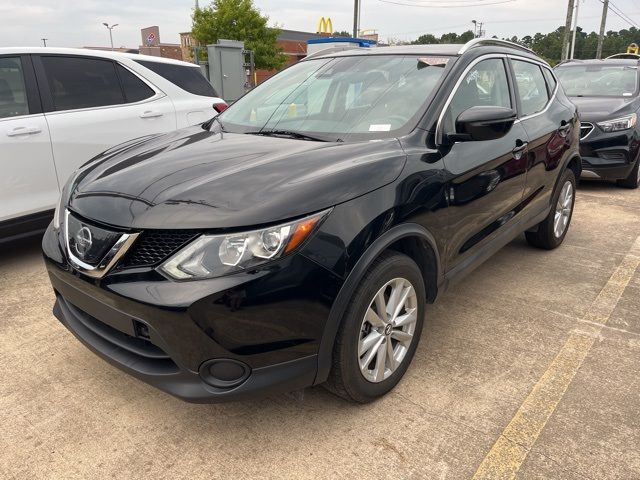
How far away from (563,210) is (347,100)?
8.74 ft

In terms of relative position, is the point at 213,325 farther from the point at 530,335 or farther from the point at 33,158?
the point at 33,158

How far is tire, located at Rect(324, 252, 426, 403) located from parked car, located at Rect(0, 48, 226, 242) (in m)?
2.96

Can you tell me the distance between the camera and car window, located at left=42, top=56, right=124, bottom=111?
4309 millimetres

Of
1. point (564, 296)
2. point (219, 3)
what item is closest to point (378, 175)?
point (564, 296)

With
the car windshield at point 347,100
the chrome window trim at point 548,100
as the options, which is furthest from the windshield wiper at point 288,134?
the chrome window trim at point 548,100

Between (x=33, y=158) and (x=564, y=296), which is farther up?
(x=33, y=158)

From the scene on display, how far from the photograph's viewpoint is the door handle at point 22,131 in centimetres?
396

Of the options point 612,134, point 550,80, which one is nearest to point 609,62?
point 612,134

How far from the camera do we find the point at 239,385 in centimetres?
200

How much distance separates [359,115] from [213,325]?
1522 mm

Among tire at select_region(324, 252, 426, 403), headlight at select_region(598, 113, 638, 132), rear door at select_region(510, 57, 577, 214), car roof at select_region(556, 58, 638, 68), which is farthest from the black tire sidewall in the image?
car roof at select_region(556, 58, 638, 68)

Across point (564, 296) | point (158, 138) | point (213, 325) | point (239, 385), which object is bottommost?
point (564, 296)

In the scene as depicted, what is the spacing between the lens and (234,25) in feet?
108

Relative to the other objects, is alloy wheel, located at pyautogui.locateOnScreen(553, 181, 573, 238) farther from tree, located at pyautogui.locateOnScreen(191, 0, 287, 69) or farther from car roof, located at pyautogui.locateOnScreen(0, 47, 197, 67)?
tree, located at pyautogui.locateOnScreen(191, 0, 287, 69)
